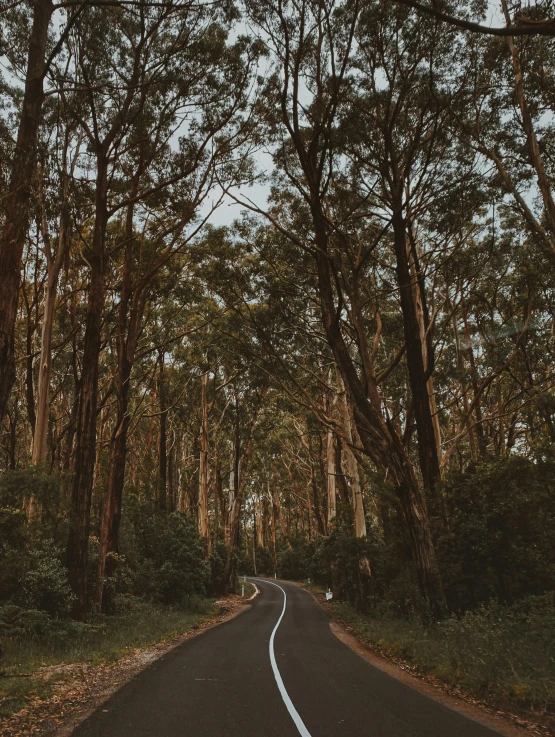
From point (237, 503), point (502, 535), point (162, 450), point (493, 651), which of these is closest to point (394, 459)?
point (502, 535)

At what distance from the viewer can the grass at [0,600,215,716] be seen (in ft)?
23.1

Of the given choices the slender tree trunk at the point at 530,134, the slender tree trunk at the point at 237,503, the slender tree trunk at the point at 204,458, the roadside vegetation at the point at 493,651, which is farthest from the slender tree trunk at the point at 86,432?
the slender tree trunk at the point at 204,458

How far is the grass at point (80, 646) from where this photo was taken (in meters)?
7.04

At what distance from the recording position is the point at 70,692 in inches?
292

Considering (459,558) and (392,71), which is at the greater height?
(392,71)

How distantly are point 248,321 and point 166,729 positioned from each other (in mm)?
14701

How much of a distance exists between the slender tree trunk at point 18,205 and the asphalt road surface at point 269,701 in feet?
13.8

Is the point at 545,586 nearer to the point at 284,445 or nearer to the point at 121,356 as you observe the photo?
the point at 121,356

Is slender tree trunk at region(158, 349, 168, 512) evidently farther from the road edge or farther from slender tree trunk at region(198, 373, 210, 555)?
the road edge

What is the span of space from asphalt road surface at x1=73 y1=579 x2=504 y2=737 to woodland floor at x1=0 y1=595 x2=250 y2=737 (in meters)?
0.23

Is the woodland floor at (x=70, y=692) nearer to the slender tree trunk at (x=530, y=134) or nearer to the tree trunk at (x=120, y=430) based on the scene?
the tree trunk at (x=120, y=430)

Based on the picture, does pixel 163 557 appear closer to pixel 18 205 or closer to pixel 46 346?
pixel 46 346

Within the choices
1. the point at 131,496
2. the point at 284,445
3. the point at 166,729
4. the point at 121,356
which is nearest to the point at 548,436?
the point at 166,729

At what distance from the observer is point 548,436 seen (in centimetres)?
1069
